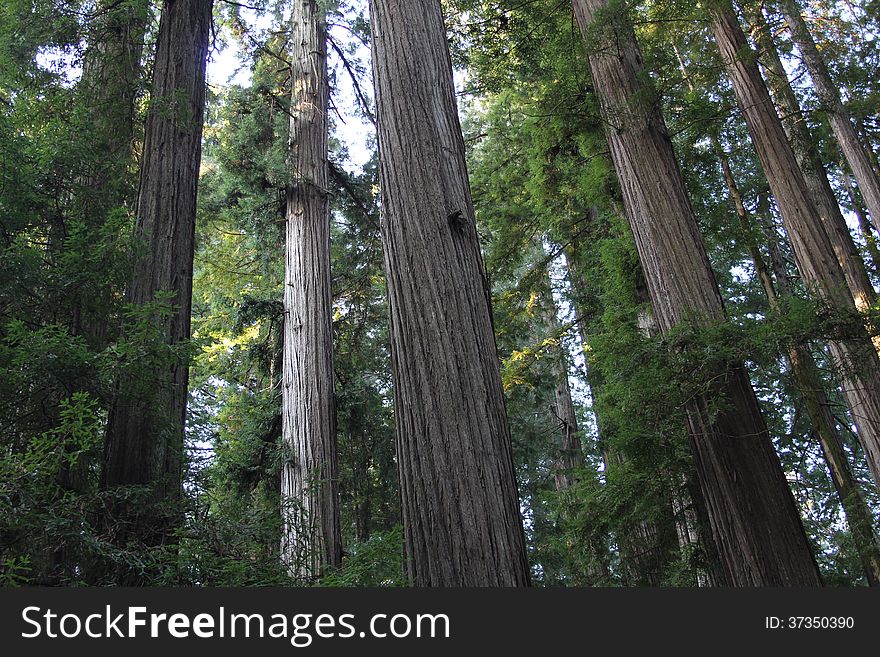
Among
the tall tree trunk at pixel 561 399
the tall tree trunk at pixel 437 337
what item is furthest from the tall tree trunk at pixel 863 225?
the tall tree trunk at pixel 437 337

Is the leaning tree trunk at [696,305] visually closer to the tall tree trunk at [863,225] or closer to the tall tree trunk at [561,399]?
the tall tree trunk at [561,399]

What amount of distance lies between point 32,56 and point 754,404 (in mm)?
7406

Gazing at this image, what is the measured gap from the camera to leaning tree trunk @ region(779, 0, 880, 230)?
36.7ft

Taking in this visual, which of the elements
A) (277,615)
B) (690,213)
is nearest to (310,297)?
(690,213)

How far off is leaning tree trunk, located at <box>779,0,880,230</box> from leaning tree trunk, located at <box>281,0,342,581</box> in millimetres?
8017

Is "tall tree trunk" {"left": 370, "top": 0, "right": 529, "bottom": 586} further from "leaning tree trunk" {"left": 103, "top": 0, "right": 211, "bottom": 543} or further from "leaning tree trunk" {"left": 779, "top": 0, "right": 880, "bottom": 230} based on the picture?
"leaning tree trunk" {"left": 779, "top": 0, "right": 880, "bottom": 230}

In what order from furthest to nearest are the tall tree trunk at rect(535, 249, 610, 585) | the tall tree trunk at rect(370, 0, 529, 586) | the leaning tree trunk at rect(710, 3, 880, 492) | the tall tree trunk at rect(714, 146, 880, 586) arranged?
the leaning tree trunk at rect(710, 3, 880, 492) < the tall tree trunk at rect(535, 249, 610, 585) < the tall tree trunk at rect(714, 146, 880, 586) < the tall tree trunk at rect(370, 0, 529, 586)

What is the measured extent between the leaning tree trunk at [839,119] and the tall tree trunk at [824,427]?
201cm

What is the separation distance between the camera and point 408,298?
3326 millimetres

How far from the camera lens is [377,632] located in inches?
103

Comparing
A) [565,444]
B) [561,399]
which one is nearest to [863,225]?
[561,399]

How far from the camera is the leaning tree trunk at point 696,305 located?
15.9 ft

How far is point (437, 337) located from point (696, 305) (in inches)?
126

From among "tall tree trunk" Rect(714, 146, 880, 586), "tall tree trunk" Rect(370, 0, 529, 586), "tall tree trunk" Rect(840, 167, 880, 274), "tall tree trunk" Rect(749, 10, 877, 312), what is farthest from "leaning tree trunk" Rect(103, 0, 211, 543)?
"tall tree trunk" Rect(840, 167, 880, 274)
